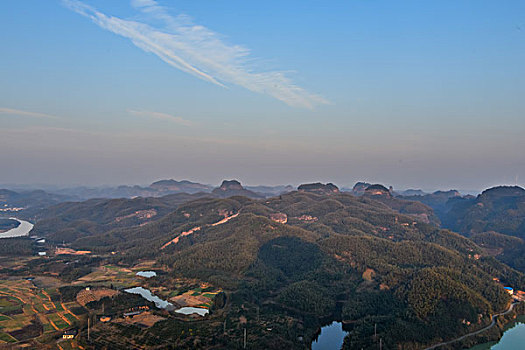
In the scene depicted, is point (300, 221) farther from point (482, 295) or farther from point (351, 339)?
point (351, 339)

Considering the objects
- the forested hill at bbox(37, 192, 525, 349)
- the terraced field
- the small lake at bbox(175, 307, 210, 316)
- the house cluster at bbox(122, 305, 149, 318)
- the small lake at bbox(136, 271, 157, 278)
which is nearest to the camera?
the terraced field

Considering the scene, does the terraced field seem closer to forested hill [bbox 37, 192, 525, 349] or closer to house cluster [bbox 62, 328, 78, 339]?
house cluster [bbox 62, 328, 78, 339]

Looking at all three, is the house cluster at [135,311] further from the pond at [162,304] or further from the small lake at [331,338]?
the small lake at [331,338]

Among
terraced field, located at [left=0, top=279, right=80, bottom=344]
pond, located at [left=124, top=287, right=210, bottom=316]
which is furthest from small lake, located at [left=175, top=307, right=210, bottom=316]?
terraced field, located at [left=0, top=279, right=80, bottom=344]

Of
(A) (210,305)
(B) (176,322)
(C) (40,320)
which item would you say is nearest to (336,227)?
(A) (210,305)

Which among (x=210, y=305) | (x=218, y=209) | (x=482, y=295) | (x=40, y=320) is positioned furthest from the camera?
(x=218, y=209)

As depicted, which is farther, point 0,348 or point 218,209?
point 218,209
